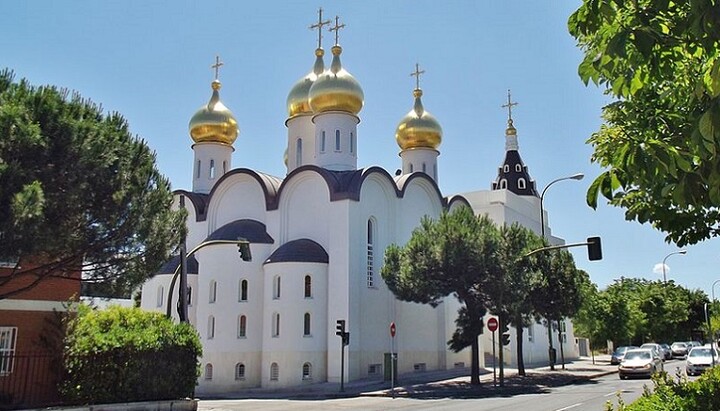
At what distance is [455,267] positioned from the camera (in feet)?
92.8

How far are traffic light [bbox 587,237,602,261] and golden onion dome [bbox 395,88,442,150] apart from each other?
65.7ft

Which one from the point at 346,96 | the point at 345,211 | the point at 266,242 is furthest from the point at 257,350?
the point at 346,96

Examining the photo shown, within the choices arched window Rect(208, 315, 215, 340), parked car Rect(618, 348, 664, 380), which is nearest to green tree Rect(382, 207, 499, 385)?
parked car Rect(618, 348, 664, 380)

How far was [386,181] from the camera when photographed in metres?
36.3

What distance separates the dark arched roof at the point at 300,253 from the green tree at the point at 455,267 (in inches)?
150

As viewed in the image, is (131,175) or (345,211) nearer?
(131,175)

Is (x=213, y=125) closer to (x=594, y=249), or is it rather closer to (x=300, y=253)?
(x=300, y=253)

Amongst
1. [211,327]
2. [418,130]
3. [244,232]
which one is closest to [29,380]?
[211,327]

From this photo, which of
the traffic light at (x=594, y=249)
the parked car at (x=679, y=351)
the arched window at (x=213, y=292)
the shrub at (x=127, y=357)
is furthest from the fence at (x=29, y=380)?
the parked car at (x=679, y=351)

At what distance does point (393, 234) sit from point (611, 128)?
27.4m

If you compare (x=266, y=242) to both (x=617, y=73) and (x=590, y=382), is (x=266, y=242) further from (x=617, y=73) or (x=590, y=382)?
(x=617, y=73)

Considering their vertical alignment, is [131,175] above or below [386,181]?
below

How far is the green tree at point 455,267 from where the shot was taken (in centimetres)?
2833

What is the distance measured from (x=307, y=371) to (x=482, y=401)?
11.1 metres
